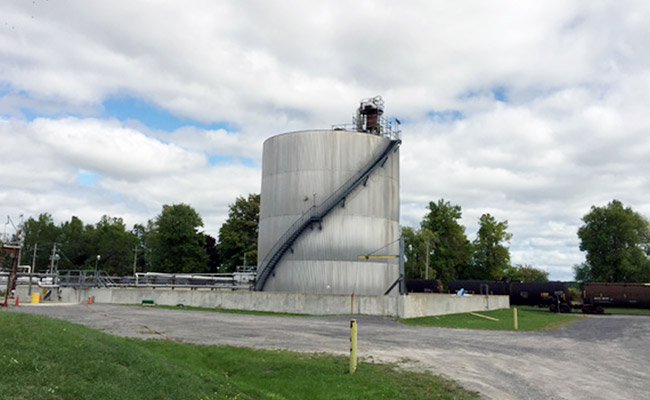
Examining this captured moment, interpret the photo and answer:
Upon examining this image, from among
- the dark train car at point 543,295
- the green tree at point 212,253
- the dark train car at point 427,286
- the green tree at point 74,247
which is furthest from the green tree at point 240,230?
the green tree at point 74,247

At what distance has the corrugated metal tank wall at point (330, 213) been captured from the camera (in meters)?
36.5

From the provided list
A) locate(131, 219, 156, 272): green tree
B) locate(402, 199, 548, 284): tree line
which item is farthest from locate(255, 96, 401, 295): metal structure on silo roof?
locate(131, 219, 156, 272): green tree

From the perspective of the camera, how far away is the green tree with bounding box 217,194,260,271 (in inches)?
2813

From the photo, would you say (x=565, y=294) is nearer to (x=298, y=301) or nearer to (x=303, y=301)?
(x=303, y=301)

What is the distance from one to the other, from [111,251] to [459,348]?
101994mm

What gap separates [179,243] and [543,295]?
56333 mm

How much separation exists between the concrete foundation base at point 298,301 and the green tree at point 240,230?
31.1 meters

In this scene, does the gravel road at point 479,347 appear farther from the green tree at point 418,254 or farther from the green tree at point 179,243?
the green tree at point 179,243

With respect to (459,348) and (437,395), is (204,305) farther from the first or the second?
(437,395)

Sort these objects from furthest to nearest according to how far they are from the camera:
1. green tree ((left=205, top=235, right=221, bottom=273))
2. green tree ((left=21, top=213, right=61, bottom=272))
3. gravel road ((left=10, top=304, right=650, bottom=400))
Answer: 1. green tree ((left=21, top=213, right=61, bottom=272))
2. green tree ((left=205, top=235, right=221, bottom=273))
3. gravel road ((left=10, top=304, right=650, bottom=400))

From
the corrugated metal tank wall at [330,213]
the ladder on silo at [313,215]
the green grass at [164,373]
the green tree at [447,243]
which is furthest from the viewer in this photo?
the green tree at [447,243]

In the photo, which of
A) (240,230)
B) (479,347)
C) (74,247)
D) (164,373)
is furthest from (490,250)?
(74,247)

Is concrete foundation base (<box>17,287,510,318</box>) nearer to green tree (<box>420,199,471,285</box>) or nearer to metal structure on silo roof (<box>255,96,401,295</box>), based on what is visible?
metal structure on silo roof (<box>255,96,401,295</box>)

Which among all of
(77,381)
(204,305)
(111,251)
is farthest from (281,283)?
(111,251)
